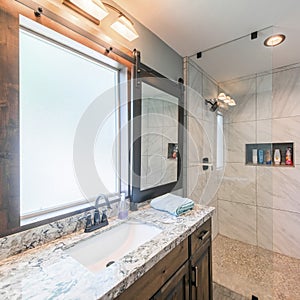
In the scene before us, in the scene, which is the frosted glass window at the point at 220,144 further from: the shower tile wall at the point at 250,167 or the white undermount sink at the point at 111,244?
the white undermount sink at the point at 111,244

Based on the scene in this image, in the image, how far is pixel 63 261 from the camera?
Answer: 2.62ft

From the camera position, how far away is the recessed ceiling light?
173 centimetres

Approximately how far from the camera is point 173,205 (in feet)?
4.59

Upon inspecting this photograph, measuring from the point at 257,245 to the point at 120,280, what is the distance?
8.06 ft

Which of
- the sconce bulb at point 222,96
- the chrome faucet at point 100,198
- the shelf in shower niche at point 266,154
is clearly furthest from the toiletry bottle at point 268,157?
the chrome faucet at point 100,198

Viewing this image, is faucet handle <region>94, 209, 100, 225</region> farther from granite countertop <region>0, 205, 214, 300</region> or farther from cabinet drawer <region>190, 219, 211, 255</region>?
cabinet drawer <region>190, 219, 211, 255</region>

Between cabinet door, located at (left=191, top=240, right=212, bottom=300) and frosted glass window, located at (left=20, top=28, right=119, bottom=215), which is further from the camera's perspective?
cabinet door, located at (left=191, top=240, right=212, bottom=300)

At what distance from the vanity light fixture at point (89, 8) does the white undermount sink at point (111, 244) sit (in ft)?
4.17

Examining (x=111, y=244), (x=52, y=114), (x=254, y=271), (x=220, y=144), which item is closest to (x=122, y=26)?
(x=52, y=114)

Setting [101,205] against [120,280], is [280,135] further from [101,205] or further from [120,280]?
→ [120,280]

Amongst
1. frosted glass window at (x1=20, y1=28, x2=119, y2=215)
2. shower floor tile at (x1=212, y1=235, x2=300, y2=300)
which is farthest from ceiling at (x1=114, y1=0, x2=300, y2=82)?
shower floor tile at (x1=212, y1=235, x2=300, y2=300)

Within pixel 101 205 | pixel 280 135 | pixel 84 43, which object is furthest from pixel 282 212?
pixel 84 43

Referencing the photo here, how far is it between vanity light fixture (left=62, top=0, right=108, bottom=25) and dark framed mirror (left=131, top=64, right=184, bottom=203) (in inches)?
18.2

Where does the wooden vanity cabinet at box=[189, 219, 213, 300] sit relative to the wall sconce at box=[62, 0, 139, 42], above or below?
below
